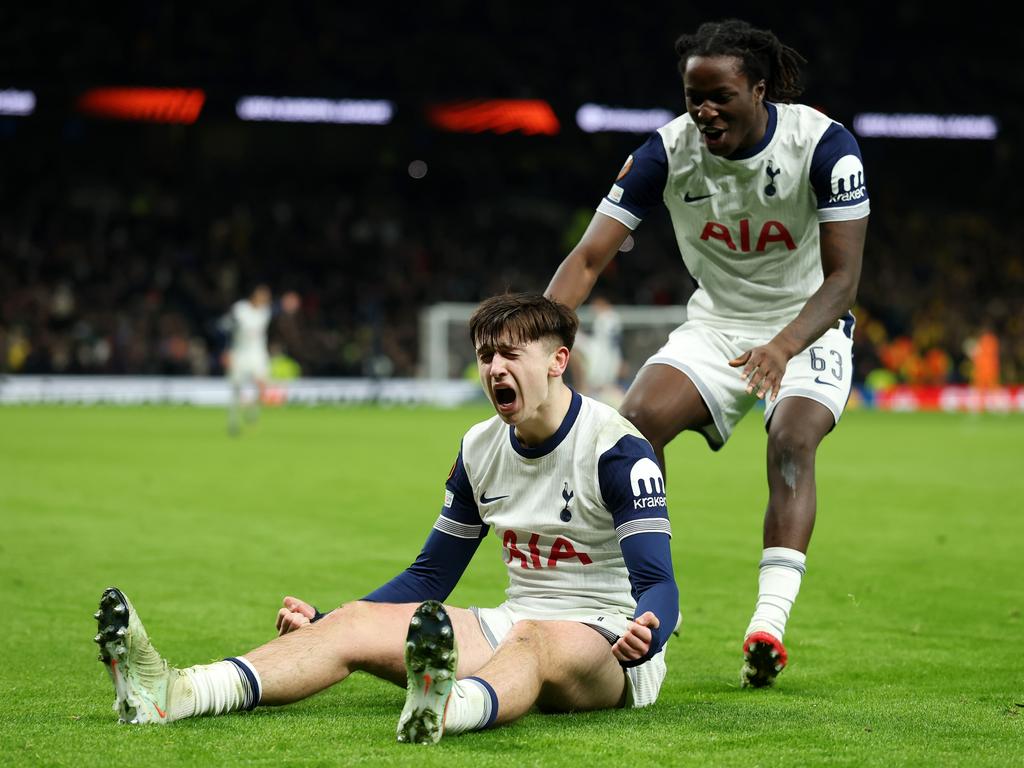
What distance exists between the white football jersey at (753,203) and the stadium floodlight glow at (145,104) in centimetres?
2945

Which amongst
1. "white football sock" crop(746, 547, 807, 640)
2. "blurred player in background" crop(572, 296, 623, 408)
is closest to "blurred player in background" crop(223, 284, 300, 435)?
"blurred player in background" crop(572, 296, 623, 408)

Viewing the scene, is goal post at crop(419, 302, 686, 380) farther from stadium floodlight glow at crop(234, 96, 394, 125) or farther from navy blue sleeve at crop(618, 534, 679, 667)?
navy blue sleeve at crop(618, 534, 679, 667)

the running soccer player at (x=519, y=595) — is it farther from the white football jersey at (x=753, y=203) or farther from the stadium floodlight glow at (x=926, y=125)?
the stadium floodlight glow at (x=926, y=125)

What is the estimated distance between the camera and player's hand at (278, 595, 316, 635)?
4.41 m

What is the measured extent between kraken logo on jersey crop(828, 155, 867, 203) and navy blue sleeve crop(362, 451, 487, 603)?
182cm

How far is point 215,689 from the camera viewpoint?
4109mm

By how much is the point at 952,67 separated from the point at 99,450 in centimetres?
2908

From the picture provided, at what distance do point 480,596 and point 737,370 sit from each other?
2.12 m

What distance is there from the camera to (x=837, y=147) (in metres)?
5.47

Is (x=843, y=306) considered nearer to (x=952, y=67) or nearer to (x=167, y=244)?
(x=167, y=244)

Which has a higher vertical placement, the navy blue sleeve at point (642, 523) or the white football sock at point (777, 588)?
the navy blue sleeve at point (642, 523)

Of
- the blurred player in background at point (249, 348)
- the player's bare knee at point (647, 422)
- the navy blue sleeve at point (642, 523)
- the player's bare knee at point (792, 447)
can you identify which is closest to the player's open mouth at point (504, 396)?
the navy blue sleeve at point (642, 523)

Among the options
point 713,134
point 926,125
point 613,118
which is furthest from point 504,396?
point 926,125

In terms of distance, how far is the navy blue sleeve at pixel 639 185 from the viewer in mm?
5711
